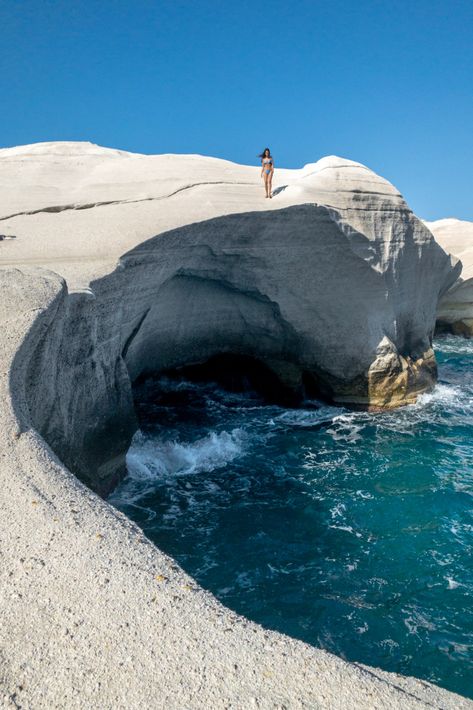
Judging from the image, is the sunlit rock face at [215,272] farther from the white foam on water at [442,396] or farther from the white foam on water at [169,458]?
the white foam on water at [169,458]

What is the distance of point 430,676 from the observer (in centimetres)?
688

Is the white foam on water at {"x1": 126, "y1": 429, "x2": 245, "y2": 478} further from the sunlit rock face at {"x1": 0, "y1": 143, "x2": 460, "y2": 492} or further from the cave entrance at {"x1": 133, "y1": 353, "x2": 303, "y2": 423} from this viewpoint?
the cave entrance at {"x1": 133, "y1": 353, "x2": 303, "y2": 423}

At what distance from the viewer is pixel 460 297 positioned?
30750 millimetres

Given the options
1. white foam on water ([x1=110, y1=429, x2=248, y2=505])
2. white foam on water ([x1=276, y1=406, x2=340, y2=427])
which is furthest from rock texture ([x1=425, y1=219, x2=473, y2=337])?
white foam on water ([x1=110, y1=429, x2=248, y2=505])

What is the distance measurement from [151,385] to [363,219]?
7.65 meters

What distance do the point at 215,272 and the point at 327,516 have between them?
6.82 metres

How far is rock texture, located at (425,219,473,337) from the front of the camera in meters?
29.6

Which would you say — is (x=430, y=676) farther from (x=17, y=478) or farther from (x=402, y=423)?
(x=402, y=423)

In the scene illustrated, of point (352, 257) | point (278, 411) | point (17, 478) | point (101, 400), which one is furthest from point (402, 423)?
point (17, 478)

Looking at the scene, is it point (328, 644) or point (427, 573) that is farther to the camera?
point (427, 573)

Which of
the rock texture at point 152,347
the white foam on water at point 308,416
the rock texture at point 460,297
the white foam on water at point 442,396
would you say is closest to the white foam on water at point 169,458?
the rock texture at point 152,347

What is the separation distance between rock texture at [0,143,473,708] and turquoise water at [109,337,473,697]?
1.32m

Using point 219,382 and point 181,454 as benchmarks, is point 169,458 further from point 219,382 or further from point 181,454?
point 219,382

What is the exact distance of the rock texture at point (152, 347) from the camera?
3.60 m
